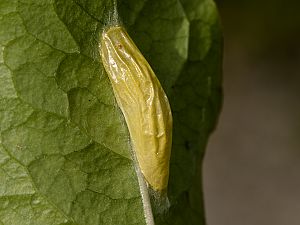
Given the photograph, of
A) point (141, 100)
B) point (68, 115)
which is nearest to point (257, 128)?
point (141, 100)

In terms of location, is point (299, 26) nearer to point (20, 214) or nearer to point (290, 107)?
point (290, 107)

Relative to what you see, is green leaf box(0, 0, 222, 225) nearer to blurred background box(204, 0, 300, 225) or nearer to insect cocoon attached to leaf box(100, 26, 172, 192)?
insect cocoon attached to leaf box(100, 26, 172, 192)

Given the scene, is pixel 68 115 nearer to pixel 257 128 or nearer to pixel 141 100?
pixel 141 100

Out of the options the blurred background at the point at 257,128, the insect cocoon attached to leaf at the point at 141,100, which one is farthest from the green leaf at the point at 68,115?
the blurred background at the point at 257,128

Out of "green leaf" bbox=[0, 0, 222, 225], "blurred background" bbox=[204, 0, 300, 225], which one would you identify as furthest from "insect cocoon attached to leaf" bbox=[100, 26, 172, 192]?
"blurred background" bbox=[204, 0, 300, 225]

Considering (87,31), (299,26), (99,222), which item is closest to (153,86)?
(87,31)

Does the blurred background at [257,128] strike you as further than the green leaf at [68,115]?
Yes

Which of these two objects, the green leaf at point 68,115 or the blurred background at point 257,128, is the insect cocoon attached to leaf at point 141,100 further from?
the blurred background at point 257,128
